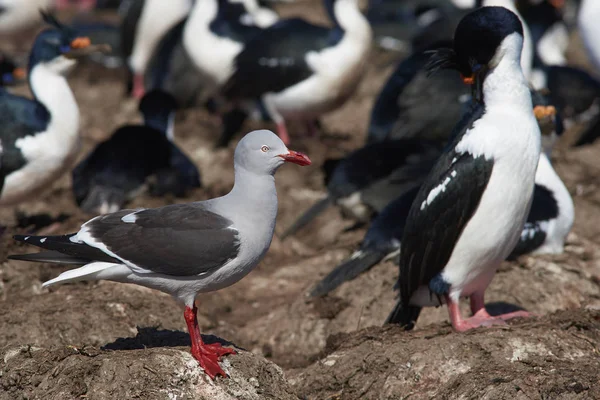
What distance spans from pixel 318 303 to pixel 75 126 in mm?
3064

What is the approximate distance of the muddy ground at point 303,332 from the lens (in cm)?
550

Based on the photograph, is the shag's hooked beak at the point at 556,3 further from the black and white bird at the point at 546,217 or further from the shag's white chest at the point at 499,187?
the shag's white chest at the point at 499,187

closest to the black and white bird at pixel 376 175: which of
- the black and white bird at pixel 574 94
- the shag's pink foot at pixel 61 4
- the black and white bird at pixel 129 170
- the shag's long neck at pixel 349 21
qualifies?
the black and white bird at pixel 129 170

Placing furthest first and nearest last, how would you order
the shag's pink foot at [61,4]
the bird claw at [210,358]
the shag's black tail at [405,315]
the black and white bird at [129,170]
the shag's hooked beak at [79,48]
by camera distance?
the shag's pink foot at [61,4]
the black and white bird at [129,170]
the shag's hooked beak at [79,48]
the shag's black tail at [405,315]
the bird claw at [210,358]

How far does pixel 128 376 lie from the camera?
5.38m

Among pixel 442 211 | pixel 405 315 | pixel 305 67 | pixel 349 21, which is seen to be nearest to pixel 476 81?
pixel 442 211

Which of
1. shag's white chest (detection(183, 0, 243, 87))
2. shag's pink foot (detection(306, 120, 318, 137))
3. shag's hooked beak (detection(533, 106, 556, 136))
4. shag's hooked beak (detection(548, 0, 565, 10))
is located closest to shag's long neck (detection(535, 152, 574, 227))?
shag's hooked beak (detection(533, 106, 556, 136))

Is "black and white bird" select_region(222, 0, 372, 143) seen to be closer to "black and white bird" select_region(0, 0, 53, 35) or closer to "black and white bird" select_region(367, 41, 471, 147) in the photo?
"black and white bird" select_region(367, 41, 471, 147)

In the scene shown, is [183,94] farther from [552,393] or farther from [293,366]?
[552,393]

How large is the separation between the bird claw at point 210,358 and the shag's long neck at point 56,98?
4324 mm

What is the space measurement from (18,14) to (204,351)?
13.0 metres

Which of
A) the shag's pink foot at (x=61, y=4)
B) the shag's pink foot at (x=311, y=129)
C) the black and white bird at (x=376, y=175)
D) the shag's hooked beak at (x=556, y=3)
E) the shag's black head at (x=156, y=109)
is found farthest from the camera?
the shag's pink foot at (x=61, y=4)

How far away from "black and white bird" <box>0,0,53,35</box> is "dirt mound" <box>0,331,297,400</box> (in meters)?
12.4

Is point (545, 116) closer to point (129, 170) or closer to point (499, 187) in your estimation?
point (499, 187)
